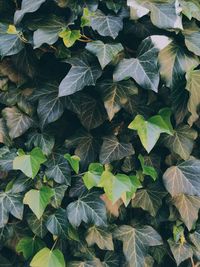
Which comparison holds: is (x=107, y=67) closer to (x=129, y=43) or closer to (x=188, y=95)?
(x=129, y=43)

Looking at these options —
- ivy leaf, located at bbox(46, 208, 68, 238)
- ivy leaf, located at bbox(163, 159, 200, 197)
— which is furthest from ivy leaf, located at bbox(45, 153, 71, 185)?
ivy leaf, located at bbox(163, 159, 200, 197)

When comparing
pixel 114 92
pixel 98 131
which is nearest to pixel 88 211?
pixel 98 131

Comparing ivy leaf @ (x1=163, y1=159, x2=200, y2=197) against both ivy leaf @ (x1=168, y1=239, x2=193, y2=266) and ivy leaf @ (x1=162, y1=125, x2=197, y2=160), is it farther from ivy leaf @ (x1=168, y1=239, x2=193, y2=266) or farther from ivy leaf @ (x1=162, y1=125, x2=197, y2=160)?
ivy leaf @ (x1=168, y1=239, x2=193, y2=266)

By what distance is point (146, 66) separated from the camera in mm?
1462

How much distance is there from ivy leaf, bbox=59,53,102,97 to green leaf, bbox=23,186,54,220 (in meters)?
0.38

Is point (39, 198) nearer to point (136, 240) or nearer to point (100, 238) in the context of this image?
point (100, 238)

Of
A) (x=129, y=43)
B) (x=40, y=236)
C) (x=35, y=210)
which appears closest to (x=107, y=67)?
(x=129, y=43)

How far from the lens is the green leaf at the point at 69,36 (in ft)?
4.91

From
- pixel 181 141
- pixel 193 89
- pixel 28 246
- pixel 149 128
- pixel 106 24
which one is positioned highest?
pixel 106 24

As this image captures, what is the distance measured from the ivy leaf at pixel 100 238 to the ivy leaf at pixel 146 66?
63 centimetres

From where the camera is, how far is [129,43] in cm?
166

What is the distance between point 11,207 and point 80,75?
567 millimetres

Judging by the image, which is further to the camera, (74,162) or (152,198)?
(152,198)

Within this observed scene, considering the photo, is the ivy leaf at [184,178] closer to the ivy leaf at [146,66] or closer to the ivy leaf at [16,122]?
the ivy leaf at [146,66]
